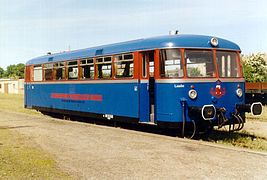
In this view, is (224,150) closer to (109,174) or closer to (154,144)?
(154,144)

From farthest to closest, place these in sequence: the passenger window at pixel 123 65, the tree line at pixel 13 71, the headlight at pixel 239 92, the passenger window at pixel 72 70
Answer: the tree line at pixel 13 71 → the passenger window at pixel 72 70 → the passenger window at pixel 123 65 → the headlight at pixel 239 92

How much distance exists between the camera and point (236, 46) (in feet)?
39.3

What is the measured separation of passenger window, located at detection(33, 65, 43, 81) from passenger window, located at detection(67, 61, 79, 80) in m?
3.07

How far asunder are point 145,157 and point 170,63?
3714 mm

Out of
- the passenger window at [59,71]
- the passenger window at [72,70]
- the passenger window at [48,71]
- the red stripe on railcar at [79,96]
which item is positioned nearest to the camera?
the red stripe on railcar at [79,96]

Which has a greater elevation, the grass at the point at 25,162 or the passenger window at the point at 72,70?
the passenger window at the point at 72,70

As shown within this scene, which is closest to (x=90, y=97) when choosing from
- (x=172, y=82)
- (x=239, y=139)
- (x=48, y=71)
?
(x=48, y=71)

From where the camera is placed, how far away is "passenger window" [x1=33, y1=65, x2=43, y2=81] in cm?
1857

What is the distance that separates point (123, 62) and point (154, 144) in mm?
3743

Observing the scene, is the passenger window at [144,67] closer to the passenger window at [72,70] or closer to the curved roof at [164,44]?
the curved roof at [164,44]

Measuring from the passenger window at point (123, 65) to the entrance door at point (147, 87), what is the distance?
1.73 ft

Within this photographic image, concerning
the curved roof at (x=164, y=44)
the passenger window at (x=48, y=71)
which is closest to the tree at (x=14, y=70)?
the passenger window at (x=48, y=71)

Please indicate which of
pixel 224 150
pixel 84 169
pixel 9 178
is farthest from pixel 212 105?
pixel 9 178

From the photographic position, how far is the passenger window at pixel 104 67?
13297 mm
